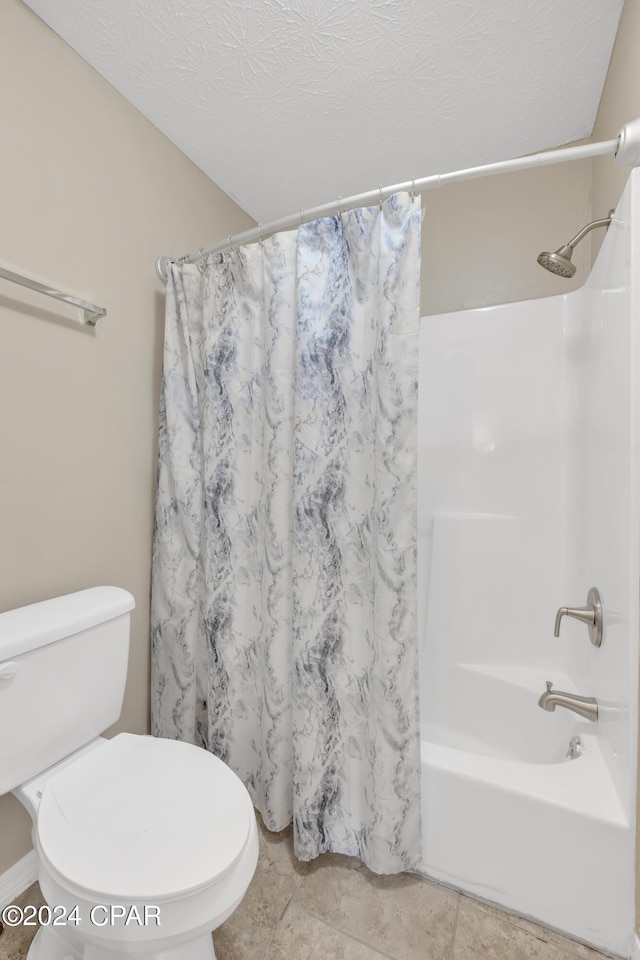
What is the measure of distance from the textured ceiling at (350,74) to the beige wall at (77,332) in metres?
0.14

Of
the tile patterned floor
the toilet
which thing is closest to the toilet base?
the toilet

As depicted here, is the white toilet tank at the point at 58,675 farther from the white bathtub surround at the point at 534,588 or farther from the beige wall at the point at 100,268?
the white bathtub surround at the point at 534,588

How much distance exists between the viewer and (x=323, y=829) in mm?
1283

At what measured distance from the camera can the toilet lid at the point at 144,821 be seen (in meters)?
0.78

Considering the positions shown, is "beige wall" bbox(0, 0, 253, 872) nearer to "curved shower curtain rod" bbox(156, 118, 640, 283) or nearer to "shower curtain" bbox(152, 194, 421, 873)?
"shower curtain" bbox(152, 194, 421, 873)

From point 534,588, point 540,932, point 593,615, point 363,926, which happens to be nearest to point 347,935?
point 363,926

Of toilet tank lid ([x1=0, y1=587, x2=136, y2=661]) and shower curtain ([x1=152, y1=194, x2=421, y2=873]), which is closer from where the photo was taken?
toilet tank lid ([x1=0, y1=587, x2=136, y2=661])

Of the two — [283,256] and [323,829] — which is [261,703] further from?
[283,256]

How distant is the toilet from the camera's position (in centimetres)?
77

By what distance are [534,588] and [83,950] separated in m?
1.58

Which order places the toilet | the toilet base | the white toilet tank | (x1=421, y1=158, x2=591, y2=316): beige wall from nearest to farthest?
the toilet
the toilet base
the white toilet tank
(x1=421, y1=158, x2=591, y2=316): beige wall

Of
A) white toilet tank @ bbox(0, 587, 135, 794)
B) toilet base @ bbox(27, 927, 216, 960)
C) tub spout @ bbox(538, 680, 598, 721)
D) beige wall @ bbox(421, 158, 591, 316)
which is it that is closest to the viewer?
toilet base @ bbox(27, 927, 216, 960)

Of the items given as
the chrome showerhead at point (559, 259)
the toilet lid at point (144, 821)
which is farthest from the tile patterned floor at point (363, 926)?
the chrome showerhead at point (559, 259)

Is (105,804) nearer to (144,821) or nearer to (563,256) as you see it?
(144,821)
